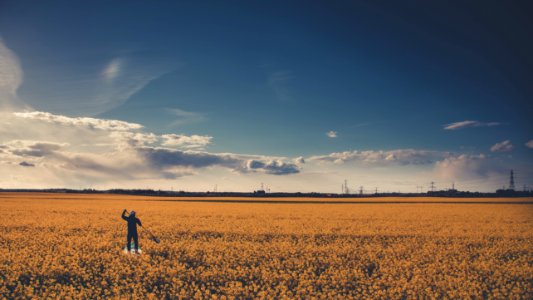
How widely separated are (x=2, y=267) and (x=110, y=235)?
26.0 feet

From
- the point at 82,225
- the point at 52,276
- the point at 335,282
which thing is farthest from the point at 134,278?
the point at 82,225

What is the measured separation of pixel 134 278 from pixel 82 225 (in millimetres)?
16670

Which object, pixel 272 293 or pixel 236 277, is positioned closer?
pixel 272 293

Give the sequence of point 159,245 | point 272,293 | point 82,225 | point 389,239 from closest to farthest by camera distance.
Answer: point 272,293
point 159,245
point 389,239
point 82,225

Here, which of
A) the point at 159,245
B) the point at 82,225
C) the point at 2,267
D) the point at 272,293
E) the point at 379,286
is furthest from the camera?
the point at 82,225

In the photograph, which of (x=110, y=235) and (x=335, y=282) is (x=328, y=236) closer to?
(x=335, y=282)

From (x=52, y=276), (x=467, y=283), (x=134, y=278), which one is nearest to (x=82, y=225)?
(x=52, y=276)

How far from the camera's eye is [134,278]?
37.2 feet

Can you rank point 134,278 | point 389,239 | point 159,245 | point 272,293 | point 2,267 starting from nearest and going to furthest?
point 272,293 < point 134,278 < point 2,267 < point 159,245 < point 389,239

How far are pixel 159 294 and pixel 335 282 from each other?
17.9ft

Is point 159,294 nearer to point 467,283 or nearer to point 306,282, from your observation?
point 306,282

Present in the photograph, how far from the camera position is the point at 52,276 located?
1162 cm

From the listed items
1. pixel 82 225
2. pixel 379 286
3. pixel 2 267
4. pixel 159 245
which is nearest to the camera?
pixel 379 286

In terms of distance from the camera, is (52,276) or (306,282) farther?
(52,276)
